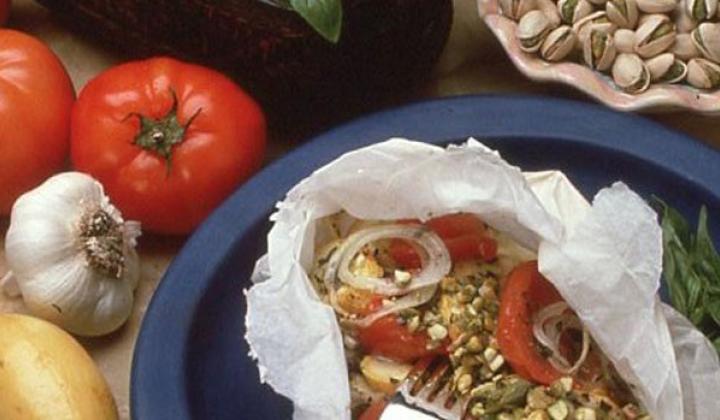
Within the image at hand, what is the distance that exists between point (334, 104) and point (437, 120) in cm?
12

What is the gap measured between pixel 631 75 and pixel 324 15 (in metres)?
0.25

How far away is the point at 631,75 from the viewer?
1.24 m

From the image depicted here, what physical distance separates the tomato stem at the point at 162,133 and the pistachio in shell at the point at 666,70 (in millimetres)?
361

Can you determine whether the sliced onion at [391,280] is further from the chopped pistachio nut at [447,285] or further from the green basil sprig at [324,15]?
the green basil sprig at [324,15]

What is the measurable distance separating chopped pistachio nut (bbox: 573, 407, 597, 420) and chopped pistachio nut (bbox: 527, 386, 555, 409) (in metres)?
0.02

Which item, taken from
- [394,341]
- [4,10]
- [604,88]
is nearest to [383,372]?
[394,341]

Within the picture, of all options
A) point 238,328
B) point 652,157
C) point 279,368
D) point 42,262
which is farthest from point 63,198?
point 652,157

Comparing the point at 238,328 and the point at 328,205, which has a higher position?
the point at 328,205

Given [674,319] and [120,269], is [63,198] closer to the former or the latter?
[120,269]

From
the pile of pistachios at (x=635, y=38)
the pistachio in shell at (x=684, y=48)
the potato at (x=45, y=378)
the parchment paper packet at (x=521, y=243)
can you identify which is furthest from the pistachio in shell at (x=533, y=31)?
the potato at (x=45, y=378)

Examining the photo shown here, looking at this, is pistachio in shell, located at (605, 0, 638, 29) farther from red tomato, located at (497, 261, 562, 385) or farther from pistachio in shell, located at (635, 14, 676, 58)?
red tomato, located at (497, 261, 562, 385)

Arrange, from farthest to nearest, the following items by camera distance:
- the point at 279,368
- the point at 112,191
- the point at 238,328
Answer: the point at 112,191
the point at 238,328
the point at 279,368

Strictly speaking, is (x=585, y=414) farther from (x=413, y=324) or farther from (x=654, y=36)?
(x=654, y=36)

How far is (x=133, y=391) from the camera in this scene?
43.1 inches
